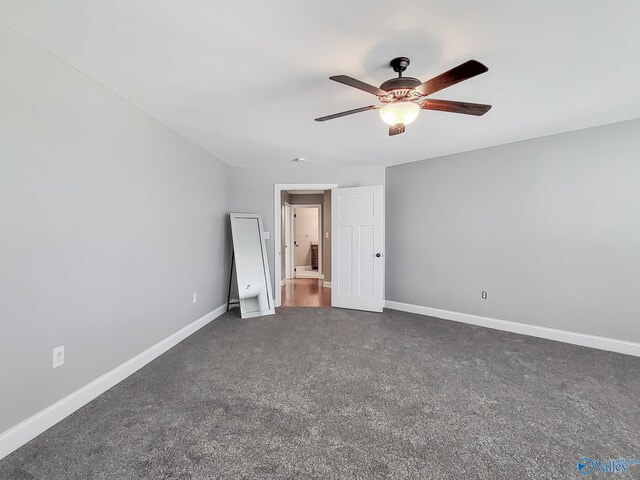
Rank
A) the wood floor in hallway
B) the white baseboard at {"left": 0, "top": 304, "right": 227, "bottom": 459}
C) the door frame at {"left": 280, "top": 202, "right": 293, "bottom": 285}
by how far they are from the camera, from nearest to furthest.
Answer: the white baseboard at {"left": 0, "top": 304, "right": 227, "bottom": 459}
the wood floor in hallway
the door frame at {"left": 280, "top": 202, "right": 293, "bottom": 285}

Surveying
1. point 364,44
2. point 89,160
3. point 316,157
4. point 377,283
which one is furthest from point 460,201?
point 89,160

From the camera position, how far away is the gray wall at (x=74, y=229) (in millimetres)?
1618

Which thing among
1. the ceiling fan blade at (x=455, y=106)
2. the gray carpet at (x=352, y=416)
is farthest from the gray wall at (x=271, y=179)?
the ceiling fan blade at (x=455, y=106)

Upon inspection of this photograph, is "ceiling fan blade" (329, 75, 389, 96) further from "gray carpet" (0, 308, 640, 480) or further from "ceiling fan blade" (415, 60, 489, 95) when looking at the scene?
"gray carpet" (0, 308, 640, 480)

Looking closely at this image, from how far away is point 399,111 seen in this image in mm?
1883

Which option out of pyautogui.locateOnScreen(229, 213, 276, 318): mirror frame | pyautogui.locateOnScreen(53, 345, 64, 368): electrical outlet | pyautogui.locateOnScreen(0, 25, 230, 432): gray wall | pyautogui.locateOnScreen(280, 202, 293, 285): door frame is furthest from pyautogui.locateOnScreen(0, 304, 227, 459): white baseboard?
pyautogui.locateOnScreen(280, 202, 293, 285): door frame

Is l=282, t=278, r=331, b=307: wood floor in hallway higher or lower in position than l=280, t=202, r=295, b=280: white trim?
lower

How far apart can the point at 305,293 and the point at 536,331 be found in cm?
376

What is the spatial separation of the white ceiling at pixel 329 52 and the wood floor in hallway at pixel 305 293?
3084mm

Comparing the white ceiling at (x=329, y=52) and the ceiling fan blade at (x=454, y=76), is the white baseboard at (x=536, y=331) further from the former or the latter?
the ceiling fan blade at (x=454, y=76)

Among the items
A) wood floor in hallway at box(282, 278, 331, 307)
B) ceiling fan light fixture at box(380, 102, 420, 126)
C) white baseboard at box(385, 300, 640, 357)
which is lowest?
wood floor in hallway at box(282, 278, 331, 307)

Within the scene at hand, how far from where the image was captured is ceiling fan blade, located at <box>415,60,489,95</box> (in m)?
1.38

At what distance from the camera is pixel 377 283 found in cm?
439

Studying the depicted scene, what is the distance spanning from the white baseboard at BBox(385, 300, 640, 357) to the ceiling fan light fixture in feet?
10.1
